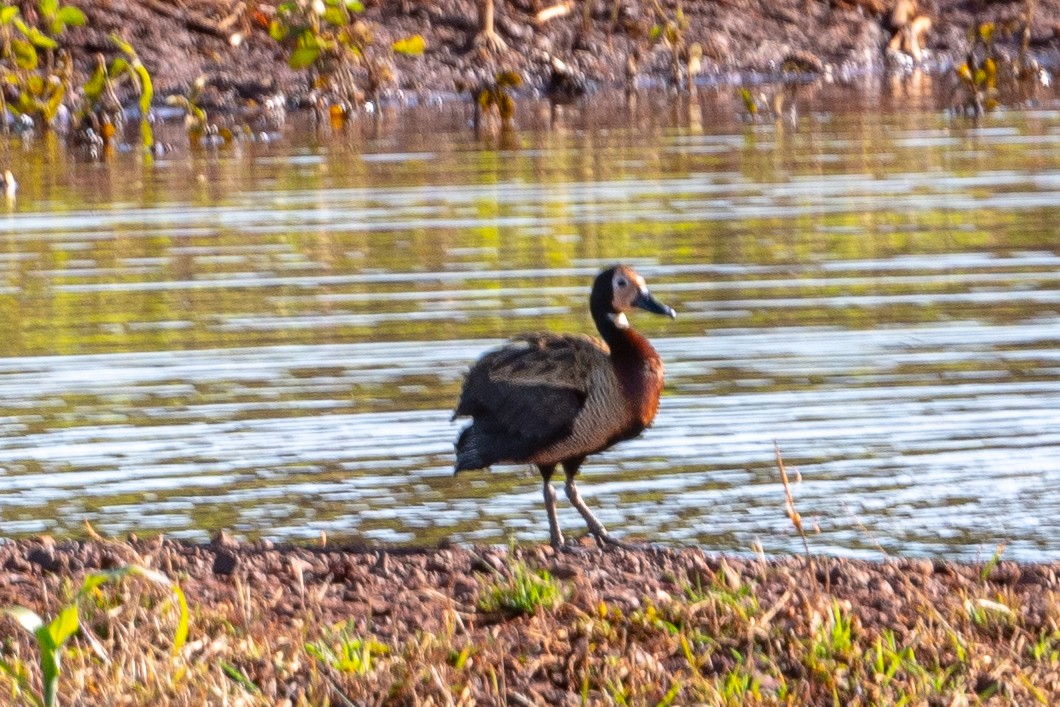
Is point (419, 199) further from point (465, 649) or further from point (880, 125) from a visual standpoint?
point (465, 649)

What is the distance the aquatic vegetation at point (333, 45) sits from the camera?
77.2 ft

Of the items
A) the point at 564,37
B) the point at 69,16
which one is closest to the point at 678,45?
the point at 564,37

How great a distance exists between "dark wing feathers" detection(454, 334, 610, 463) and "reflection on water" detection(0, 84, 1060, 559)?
0.44 m

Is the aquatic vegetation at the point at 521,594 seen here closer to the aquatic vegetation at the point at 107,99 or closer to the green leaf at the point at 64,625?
the green leaf at the point at 64,625

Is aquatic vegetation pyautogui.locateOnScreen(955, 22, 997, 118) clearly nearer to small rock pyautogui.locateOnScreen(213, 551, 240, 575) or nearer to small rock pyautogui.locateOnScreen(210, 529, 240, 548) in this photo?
small rock pyautogui.locateOnScreen(210, 529, 240, 548)

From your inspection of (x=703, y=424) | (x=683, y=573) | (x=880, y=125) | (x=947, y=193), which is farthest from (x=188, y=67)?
(x=683, y=573)

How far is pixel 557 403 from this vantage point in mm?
7375

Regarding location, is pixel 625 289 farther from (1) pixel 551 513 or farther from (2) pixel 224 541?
(2) pixel 224 541

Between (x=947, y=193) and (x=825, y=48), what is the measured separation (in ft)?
43.3

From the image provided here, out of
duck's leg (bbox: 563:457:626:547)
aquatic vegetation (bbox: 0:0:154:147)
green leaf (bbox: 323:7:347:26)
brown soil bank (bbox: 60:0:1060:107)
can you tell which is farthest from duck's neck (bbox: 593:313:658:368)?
brown soil bank (bbox: 60:0:1060:107)

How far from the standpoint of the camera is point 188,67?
84.1 feet

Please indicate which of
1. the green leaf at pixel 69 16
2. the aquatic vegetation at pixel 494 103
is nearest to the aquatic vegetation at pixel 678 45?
the aquatic vegetation at pixel 494 103

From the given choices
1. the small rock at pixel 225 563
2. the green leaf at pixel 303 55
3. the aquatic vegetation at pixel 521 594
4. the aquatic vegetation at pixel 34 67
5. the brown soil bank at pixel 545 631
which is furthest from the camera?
the green leaf at pixel 303 55

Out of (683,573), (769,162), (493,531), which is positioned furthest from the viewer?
(769,162)
